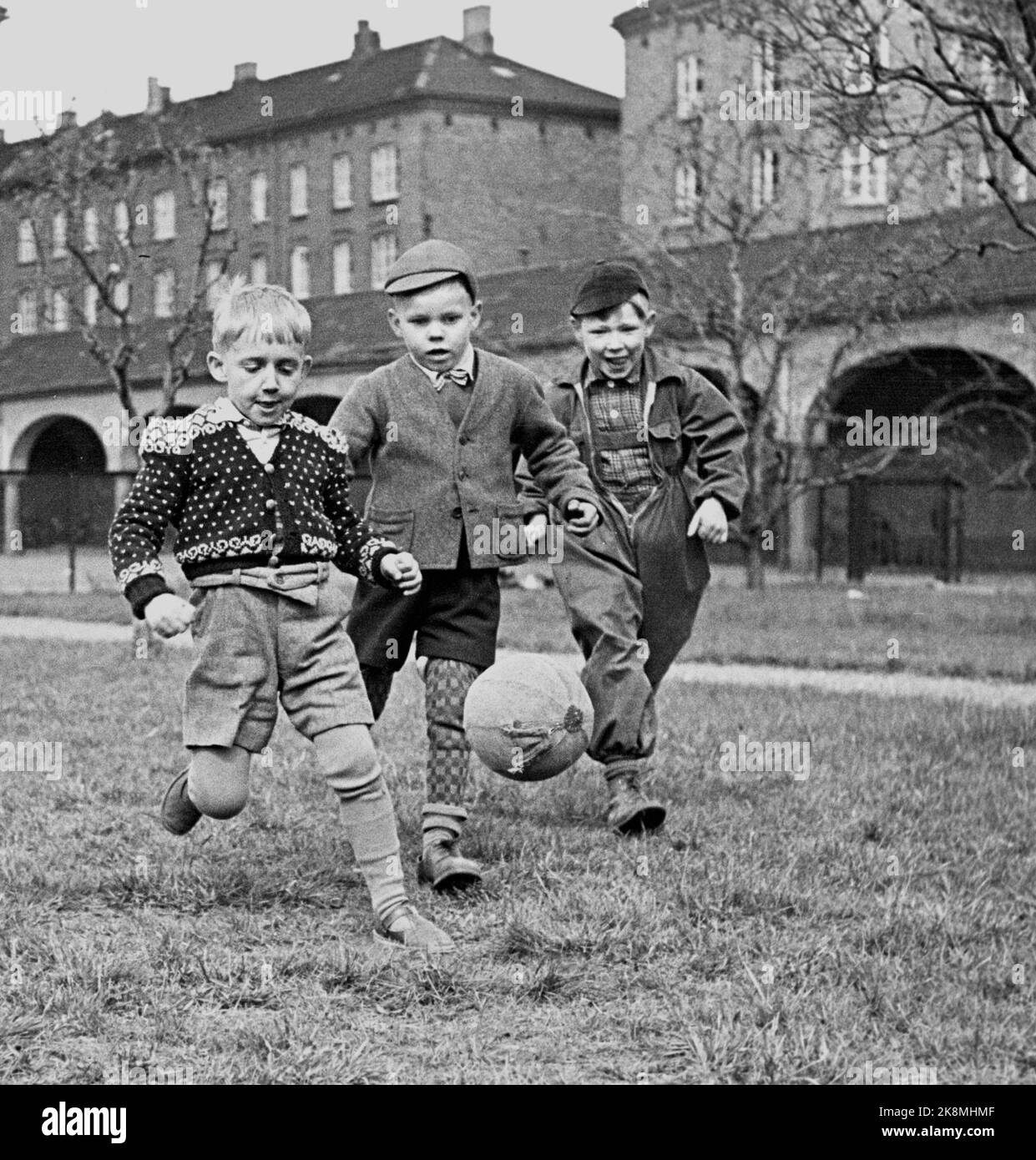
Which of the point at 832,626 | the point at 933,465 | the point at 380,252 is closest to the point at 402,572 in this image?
the point at 832,626

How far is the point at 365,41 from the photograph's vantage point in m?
61.5

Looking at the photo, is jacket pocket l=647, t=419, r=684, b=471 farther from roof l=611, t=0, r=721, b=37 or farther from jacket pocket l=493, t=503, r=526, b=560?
roof l=611, t=0, r=721, b=37

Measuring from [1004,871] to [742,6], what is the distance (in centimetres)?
790

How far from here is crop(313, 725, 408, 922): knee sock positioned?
14.9ft

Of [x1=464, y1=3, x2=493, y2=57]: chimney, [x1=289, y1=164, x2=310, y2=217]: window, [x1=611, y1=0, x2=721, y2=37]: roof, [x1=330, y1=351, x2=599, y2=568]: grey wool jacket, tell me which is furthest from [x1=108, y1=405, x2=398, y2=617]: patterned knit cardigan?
[x1=464, y1=3, x2=493, y2=57]: chimney

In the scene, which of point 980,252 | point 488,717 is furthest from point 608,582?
point 980,252

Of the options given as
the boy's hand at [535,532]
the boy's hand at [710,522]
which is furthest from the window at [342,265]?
the boy's hand at [535,532]

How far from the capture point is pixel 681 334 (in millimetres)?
27656

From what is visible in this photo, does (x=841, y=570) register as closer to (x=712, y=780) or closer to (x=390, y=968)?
(x=712, y=780)

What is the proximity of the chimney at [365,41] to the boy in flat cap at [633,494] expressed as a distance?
5706 cm

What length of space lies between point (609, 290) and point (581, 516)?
3.02 feet

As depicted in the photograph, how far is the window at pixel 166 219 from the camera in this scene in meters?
59.4

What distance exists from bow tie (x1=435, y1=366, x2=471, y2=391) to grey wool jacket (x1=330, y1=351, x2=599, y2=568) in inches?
1.1

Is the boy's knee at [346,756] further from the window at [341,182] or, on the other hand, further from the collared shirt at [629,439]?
the window at [341,182]
